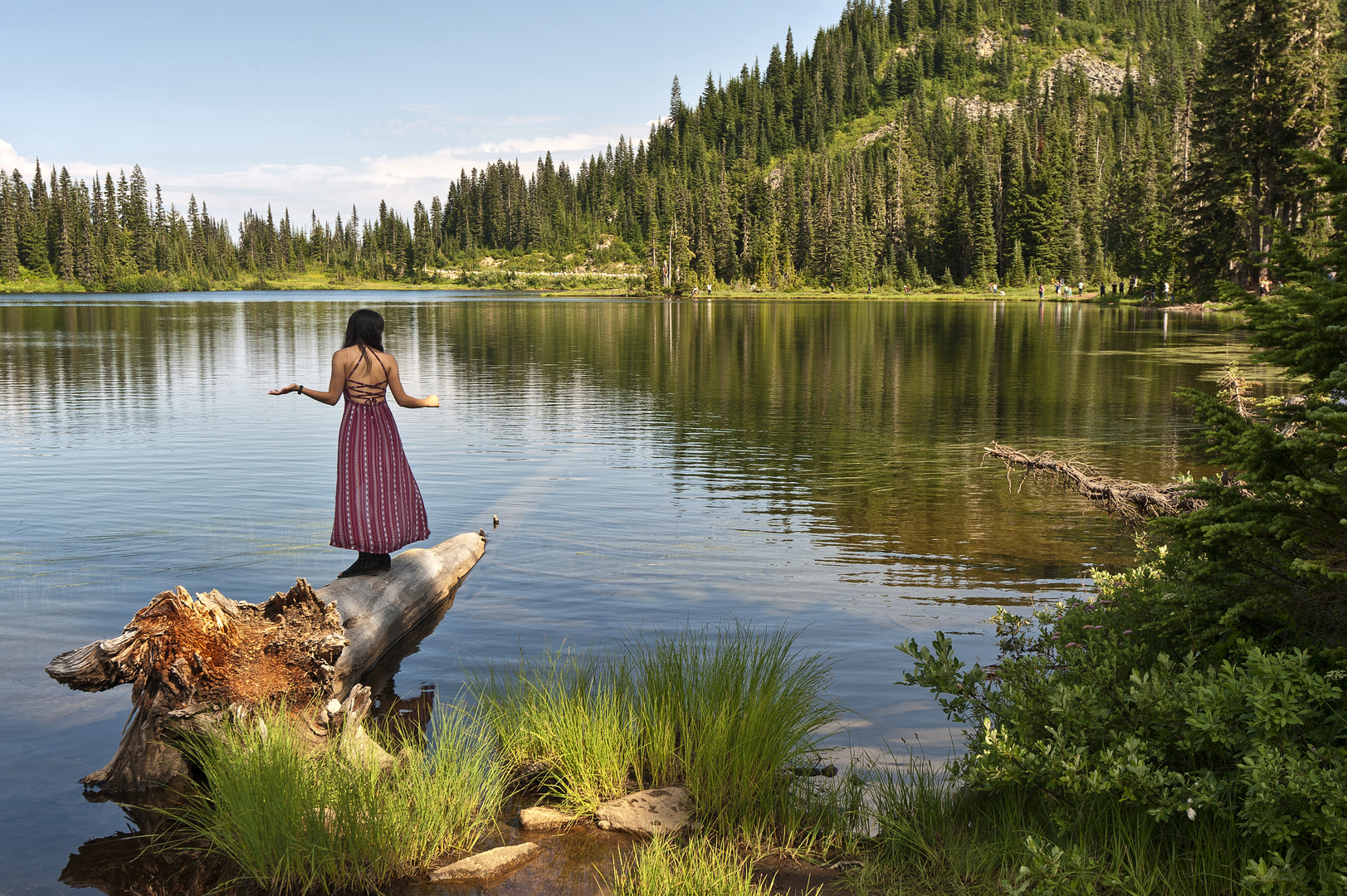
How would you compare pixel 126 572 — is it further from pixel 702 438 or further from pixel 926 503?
pixel 702 438

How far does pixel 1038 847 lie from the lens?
4.47 m

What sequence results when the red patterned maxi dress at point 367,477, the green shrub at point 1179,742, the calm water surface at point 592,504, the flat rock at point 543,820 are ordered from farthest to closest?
the red patterned maxi dress at point 367,477 < the calm water surface at point 592,504 < the flat rock at point 543,820 < the green shrub at point 1179,742

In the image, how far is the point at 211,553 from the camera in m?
13.1

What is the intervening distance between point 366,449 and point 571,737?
4555mm

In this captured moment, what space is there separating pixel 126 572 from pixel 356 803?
887 centimetres

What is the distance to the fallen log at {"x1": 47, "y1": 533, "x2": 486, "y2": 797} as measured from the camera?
6559mm

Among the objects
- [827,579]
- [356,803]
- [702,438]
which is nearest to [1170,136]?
[702,438]

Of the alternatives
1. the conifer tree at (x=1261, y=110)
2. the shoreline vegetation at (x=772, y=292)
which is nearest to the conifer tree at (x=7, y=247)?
the shoreline vegetation at (x=772, y=292)

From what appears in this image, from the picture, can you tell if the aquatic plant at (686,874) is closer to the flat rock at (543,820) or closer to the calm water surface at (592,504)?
the flat rock at (543,820)

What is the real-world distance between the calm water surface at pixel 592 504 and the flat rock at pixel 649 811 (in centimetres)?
224

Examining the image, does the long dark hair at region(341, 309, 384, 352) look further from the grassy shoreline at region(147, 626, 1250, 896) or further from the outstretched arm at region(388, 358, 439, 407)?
the grassy shoreline at region(147, 626, 1250, 896)

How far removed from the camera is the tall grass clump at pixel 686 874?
466 centimetres

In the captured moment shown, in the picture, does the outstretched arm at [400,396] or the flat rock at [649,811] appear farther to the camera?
the outstretched arm at [400,396]

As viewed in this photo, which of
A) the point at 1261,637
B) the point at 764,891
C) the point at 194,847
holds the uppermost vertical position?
the point at 1261,637
